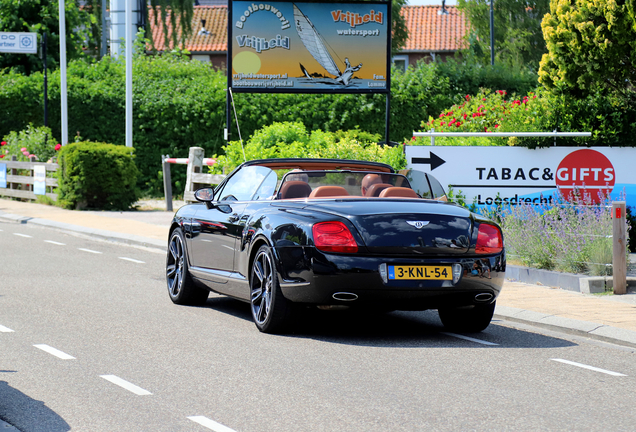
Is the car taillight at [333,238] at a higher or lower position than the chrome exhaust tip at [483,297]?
higher

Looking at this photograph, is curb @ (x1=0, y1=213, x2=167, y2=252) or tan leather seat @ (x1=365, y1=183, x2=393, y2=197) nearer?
tan leather seat @ (x1=365, y1=183, x2=393, y2=197)

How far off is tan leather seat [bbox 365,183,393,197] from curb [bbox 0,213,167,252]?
7.51 metres

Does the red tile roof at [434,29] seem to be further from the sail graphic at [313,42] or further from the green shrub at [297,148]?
the green shrub at [297,148]

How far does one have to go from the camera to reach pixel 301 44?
1973 centimetres

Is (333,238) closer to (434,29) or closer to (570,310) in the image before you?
(570,310)

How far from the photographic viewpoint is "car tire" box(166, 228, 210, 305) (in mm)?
9586

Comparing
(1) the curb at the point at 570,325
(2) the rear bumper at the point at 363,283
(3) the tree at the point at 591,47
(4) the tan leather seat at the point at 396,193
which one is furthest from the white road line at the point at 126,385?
(3) the tree at the point at 591,47

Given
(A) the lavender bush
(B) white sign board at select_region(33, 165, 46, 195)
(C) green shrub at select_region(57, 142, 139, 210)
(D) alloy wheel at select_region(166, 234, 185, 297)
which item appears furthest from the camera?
(B) white sign board at select_region(33, 165, 46, 195)

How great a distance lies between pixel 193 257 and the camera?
941 centimetres

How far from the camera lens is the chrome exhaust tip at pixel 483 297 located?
25.2 feet

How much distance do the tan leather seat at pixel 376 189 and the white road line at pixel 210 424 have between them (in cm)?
365

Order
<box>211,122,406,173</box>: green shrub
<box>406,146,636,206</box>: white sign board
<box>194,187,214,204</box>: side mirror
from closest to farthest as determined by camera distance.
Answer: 1. <box>194,187,214,204</box>: side mirror
2. <box>406,146,636,206</box>: white sign board
3. <box>211,122,406,173</box>: green shrub

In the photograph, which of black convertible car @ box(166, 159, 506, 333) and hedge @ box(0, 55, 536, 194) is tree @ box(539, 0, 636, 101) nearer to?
black convertible car @ box(166, 159, 506, 333)

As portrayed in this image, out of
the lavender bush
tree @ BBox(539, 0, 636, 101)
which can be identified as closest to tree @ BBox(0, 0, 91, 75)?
tree @ BBox(539, 0, 636, 101)
